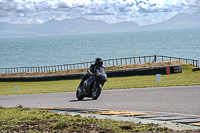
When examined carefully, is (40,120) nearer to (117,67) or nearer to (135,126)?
(135,126)

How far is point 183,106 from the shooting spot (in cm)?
1032

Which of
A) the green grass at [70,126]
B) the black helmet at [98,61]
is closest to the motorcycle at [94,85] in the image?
the black helmet at [98,61]

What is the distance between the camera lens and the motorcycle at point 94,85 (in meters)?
13.5

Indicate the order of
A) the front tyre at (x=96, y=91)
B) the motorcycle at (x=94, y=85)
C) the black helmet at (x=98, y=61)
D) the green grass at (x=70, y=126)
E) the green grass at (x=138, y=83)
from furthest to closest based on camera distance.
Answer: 1. the green grass at (x=138, y=83)
2. the front tyre at (x=96, y=91)
3. the black helmet at (x=98, y=61)
4. the motorcycle at (x=94, y=85)
5. the green grass at (x=70, y=126)

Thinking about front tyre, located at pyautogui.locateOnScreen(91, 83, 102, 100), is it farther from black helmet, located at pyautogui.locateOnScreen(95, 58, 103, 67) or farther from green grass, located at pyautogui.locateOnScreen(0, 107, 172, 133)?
green grass, located at pyautogui.locateOnScreen(0, 107, 172, 133)

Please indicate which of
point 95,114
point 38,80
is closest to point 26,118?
point 95,114

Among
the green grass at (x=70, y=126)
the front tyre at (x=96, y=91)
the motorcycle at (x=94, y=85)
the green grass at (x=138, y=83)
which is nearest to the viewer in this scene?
the green grass at (x=70, y=126)

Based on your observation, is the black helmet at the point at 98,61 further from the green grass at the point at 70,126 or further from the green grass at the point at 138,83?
the green grass at the point at 138,83

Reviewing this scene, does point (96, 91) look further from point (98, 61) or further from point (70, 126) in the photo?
point (70, 126)

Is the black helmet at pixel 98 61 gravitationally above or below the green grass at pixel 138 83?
above

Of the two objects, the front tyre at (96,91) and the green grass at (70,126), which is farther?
the front tyre at (96,91)

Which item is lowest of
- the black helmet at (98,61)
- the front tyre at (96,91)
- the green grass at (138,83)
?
the green grass at (138,83)

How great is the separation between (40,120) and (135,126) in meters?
2.40

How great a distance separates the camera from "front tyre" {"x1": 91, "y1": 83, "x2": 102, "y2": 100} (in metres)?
13.9
